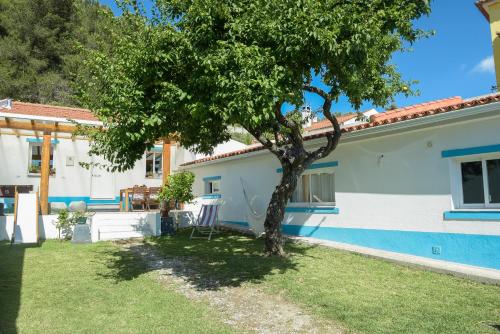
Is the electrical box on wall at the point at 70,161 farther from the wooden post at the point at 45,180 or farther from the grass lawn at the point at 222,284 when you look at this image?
the grass lawn at the point at 222,284

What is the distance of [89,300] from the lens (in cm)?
629

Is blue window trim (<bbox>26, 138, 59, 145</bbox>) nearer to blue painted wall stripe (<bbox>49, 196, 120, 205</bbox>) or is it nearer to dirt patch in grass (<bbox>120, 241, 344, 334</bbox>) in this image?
blue painted wall stripe (<bbox>49, 196, 120, 205</bbox>)

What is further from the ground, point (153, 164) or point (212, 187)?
point (153, 164)

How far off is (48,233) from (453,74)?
19.5 metres

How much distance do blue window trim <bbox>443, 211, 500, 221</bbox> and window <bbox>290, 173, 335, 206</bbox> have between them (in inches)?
138

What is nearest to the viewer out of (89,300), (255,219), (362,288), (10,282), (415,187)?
(89,300)

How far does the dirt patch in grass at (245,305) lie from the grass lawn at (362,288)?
0.21 meters

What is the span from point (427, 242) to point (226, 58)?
6.46 m

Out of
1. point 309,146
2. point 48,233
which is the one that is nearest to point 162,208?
point 48,233

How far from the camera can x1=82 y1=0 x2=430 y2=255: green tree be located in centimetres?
600

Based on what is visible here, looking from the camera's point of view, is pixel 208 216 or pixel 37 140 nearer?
pixel 208 216

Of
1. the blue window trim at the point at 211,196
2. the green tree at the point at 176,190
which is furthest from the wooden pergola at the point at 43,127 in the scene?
the blue window trim at the point at 211,196

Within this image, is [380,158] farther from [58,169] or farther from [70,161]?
[58,169]

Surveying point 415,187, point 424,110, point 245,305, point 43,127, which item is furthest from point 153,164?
point 245,305
